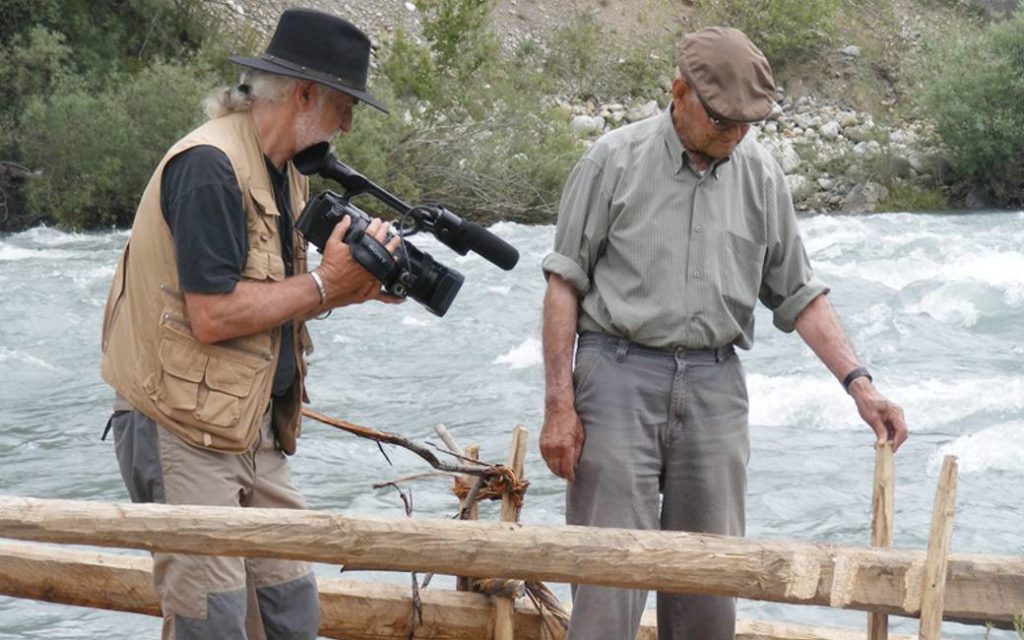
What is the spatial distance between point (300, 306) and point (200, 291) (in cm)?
21

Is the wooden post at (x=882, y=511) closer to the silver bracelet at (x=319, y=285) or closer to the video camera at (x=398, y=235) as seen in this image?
the video camera at (x=398, y=235)

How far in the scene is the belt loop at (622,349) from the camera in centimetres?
369

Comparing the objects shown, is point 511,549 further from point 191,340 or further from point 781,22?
point 781,22

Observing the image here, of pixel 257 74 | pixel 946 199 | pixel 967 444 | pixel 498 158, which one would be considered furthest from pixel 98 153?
pixel 257 74

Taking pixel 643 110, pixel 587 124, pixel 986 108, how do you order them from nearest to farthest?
pixel 986 108 → pixel 587 124 → pixel 643 110

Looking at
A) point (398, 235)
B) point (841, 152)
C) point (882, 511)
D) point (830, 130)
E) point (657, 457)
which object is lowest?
point (841, 152)

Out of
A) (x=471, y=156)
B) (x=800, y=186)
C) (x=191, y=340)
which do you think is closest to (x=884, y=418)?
(x=191, y=340)

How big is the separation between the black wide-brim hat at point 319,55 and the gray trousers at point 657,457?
0.81m

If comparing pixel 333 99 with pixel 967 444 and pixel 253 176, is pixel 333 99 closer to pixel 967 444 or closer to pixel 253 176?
pixel 253 176

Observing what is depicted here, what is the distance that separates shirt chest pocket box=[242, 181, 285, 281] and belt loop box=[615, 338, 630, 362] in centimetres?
80

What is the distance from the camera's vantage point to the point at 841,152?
26.4 m

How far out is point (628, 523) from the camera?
3633 mm

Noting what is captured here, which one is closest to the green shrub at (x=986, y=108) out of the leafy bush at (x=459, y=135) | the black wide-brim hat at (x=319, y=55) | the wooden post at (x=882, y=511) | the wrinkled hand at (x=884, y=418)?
the leafy bush at (x=459, y=135)

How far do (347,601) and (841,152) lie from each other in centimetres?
2313
